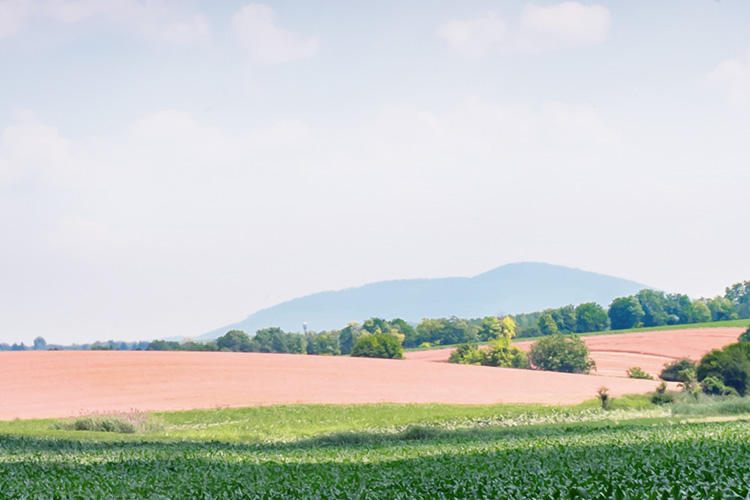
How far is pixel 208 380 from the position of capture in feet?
218

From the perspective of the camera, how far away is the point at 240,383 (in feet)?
217

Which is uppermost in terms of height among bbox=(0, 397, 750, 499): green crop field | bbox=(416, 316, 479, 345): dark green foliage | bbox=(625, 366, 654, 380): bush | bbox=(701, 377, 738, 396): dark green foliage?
bbox=(416, 316, 479, 345): dark green foliage

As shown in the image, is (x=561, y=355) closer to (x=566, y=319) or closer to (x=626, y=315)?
(x=566, y=319)

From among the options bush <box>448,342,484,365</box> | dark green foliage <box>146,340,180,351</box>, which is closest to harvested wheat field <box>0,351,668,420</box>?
bush <box>448,342,484,365</box>

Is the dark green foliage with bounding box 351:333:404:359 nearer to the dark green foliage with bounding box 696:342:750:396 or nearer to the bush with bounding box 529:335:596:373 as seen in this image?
the bush with bounding box 529:335:596:373

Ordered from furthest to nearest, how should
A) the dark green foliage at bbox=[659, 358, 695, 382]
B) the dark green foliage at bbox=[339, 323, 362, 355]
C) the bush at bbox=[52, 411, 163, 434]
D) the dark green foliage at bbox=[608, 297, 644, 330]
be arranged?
the dark green foliage at bbox=[608, 297, 644, 330] < the dark green foliage at bbox=[339, 323, 362, 355] < the dark green foliage at bbox=[659, 358, 695, 382] < the bush at bbox=[52, 411, 163, 434]

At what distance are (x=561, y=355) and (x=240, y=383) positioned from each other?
4988 centimetres

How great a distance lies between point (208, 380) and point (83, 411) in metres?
15.7

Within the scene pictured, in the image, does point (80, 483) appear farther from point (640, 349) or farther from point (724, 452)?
point (640, 349)

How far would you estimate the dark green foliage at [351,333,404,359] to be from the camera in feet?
345

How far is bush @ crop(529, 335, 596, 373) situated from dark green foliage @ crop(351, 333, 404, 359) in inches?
766

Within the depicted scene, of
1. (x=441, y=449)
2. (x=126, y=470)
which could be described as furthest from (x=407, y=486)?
(x=441, y=449)

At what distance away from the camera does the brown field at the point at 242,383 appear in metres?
57.6

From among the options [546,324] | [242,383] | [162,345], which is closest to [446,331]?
[546,324]
